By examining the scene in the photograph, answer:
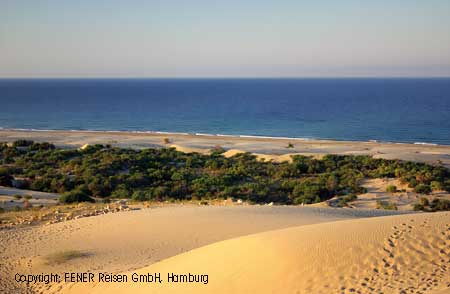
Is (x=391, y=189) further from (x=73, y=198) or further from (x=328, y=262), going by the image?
(x=328, y=262)

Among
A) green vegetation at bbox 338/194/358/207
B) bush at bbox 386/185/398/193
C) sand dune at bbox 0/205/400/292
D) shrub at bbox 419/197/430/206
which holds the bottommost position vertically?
green vegetation at bbox 338/194/358/207

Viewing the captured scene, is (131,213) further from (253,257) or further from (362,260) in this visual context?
(362,260)

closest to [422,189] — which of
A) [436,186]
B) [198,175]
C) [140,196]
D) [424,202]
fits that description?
[436,186]

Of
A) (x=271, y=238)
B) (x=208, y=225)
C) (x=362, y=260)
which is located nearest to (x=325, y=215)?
(x=208, y=225)

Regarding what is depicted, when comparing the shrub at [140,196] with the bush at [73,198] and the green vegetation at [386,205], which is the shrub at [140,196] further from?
the green vegetation at [386,205]

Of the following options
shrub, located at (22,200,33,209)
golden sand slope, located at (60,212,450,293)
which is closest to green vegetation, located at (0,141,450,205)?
→ shrub, located at (22,200,33,209)

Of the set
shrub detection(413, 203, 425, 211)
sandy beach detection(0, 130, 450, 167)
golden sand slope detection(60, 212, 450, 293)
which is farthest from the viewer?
sandy beach detection(0, 130, 450, 167)

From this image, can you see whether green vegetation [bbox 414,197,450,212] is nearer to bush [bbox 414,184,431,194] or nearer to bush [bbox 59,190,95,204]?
bush [bbox 414,184,431,194]
